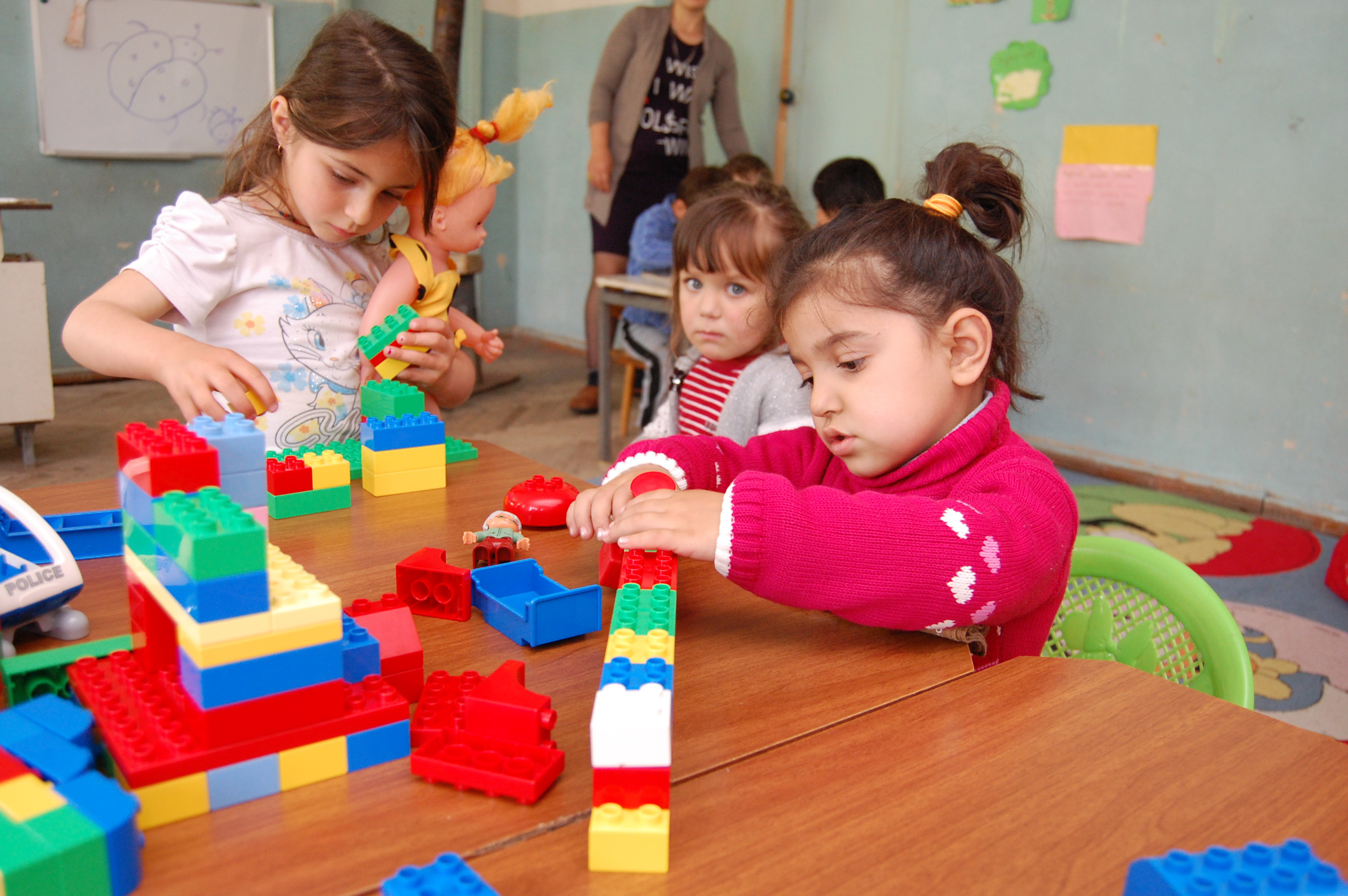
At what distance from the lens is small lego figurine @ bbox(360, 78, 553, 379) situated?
1.52 metres

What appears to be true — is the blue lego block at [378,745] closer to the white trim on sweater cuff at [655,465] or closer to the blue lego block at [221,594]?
the blue lego block at [221,594]

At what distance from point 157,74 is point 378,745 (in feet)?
16.4

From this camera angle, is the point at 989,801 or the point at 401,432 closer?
the point at 989,801

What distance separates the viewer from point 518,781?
595mm

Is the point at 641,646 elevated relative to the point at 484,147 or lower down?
lower down

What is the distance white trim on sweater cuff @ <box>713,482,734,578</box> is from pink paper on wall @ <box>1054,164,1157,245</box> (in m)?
3.12

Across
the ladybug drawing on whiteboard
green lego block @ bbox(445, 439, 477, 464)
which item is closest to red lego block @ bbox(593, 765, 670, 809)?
green lego block @ bbox(445, 439, 477, 464)

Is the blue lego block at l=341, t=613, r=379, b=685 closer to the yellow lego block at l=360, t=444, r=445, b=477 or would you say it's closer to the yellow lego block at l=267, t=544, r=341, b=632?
the yellow lego block at l=267, t=544, r=341, b=632

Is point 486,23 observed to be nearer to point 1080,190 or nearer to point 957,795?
point 1080,190

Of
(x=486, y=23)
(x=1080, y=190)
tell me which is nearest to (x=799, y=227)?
(x=1080, y=190)

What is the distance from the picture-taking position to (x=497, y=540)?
98 cm

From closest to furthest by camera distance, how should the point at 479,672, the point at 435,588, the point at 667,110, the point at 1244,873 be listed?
the point at 1244,873, the point at 479,672, the point at 435,588, the point at 667,110

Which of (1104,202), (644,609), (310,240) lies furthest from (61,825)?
(1104,202)

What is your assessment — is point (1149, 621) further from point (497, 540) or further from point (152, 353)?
point (152, 353)
